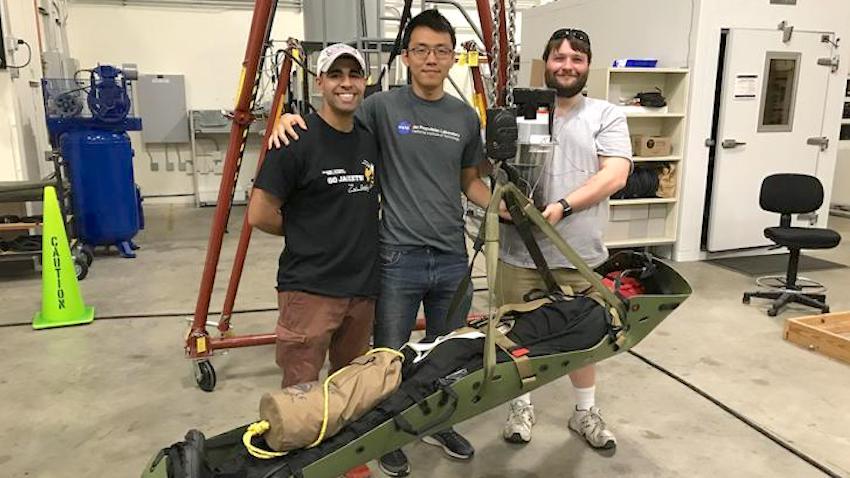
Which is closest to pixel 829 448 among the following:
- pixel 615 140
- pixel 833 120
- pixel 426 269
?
pixel 615 140

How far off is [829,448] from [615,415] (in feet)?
2.89

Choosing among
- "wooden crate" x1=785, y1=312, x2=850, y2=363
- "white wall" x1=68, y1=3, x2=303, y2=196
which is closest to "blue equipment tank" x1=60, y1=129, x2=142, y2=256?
"white wall" x1=68, y1=3, x2=303, y2=196

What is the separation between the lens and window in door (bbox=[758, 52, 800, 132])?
5879 mm

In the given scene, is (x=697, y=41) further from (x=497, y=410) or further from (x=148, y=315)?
(x=148, y=315)

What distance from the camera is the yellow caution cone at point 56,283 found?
4.21m

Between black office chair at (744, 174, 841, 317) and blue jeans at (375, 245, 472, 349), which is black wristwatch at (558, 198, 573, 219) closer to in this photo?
blue jeans at (375, 245, 472, 349)

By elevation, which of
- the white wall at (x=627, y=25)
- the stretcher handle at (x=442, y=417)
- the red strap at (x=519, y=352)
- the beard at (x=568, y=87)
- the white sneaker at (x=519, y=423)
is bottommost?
the white sneaker at (x=519, y=423)

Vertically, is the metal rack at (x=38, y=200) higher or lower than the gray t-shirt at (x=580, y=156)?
lower

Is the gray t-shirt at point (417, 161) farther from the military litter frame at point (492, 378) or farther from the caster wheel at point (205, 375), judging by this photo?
the caster wheel at point (205, 375)

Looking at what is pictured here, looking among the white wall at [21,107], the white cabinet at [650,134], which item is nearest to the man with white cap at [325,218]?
the white cabinet at [650,134]

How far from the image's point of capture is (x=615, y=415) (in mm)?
3066

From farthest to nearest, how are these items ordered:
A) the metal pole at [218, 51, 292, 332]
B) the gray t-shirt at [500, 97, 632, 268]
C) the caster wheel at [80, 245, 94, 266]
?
the caster wheel at [80, 245, 94, 266], the metal pole at [218, 51, 292, 332], the gray t-shirt at [500, 97, 632, 268]

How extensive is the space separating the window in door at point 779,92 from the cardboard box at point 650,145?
0.92 m

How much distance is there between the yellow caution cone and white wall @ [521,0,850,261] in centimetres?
493
